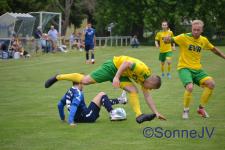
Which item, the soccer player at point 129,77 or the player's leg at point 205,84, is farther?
the player's leg at point 205,84

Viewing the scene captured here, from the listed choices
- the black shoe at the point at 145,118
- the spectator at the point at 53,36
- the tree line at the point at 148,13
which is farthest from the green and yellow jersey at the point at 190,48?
the tree line at the point at 148,13

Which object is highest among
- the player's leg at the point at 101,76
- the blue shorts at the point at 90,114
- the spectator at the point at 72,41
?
the player's leg at the point at 101,76

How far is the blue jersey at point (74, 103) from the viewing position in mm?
10695

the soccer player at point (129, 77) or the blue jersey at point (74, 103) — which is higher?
the soccer player at point (129, 77)

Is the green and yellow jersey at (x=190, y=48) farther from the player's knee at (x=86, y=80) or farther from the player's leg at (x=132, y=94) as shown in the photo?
the player's knee at (x=86, y=80)

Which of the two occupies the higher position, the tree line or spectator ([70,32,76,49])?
the tree line

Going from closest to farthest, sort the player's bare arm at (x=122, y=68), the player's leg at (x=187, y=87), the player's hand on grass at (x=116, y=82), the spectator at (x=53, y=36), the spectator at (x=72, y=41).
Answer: the player's hand on grass at (x=116, y=82)
the player's bare arm at (x=122, y=68)
the player's leg at (x=187, y=87)
the spectator at (x=53, y=36)
the spectator at (x=72, y=41)

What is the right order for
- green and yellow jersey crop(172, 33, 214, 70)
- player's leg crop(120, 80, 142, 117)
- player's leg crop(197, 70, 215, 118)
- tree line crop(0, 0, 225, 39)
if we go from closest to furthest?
player's leg crop(120, 80, 142, 117) < player's leg crop(197, 70, 215, 118) < green and yellow jersey crop(172, 33, 214, 70) < tree line crop(0, 0, 225, 39)

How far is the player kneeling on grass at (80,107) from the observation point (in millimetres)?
10758

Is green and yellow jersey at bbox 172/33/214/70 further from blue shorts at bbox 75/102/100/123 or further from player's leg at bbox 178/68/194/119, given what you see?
blue shorts at bbox 75/102/100/123

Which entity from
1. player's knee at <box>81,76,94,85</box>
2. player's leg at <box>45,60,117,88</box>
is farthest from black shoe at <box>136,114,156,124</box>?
player's knee at <box>81,76,94,85</box>

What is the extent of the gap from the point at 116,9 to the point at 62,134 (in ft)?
173

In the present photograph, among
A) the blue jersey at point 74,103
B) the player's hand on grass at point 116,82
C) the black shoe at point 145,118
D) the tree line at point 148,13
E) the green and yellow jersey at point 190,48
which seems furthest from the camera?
the tree line at point 148,13

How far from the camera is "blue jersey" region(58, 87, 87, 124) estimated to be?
10.7 meters
